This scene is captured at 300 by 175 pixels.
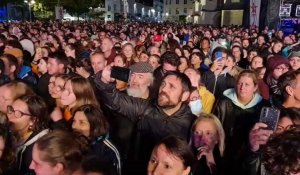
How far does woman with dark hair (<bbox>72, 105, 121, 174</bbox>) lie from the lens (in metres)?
3.48

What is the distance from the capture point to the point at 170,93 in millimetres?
4078

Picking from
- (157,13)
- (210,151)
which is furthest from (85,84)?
(157,13)

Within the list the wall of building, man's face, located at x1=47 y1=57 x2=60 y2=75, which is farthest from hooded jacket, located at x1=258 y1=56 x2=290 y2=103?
the wall of building

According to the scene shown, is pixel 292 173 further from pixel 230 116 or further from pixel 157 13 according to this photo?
pixel 157 13

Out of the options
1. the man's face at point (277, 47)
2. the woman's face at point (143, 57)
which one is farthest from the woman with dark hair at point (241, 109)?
the man's face at point (277, 47)

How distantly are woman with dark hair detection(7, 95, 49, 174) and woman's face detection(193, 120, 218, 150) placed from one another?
1387mm

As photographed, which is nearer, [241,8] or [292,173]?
[292,173]

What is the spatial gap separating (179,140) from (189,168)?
0.21 m

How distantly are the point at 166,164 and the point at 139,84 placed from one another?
7.25 ft

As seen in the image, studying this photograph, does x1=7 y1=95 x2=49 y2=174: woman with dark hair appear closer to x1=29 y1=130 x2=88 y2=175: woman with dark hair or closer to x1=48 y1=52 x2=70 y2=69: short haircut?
x1=29 y1=130 x2=88 y2=175: woman with dark hair

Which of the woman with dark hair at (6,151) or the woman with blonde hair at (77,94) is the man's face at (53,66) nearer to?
the woman with blonde hair at (77,94)

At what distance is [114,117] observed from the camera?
183 inches

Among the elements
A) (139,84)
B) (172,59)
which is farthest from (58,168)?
(172,59)

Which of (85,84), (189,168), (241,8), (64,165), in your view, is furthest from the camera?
(241,8)
